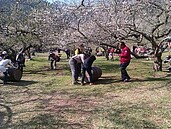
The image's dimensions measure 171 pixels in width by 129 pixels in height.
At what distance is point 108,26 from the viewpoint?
52.5 feet

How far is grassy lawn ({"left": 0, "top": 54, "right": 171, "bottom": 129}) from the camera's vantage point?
7703mm

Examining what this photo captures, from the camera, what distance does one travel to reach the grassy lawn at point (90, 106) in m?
7.70

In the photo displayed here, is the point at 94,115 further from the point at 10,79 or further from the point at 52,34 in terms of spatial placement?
the point at 52,34

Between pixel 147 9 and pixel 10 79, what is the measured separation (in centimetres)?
747

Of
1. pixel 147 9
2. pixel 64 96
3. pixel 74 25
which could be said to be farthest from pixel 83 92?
pixel 74 25

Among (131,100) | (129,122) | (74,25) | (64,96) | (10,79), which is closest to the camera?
(129,122)

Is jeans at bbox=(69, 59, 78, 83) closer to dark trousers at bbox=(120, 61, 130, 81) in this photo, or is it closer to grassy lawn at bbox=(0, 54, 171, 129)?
grassy lawn at bbox=(0, 54, 171, 129)

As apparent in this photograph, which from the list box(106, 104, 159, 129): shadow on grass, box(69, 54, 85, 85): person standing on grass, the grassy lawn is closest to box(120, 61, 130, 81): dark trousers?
the grassy lawn

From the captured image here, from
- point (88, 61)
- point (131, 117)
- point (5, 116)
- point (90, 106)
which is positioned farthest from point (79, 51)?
point (131, 117)

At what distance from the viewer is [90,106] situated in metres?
9.50

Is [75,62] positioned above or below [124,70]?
above

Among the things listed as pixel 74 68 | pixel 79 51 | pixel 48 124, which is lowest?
pixel 48 124

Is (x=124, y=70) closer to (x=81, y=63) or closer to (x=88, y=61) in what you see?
(x=88, y=61)

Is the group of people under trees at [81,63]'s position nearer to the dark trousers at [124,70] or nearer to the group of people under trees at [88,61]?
the group of people under trees at [88,61]
